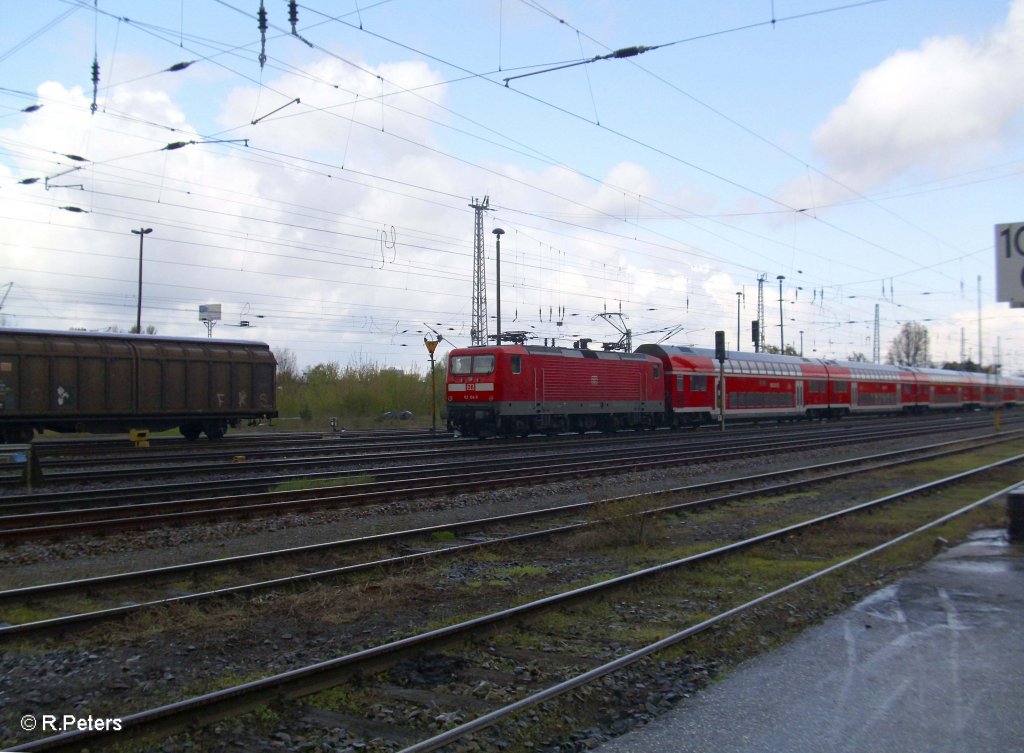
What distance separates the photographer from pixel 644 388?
34.5 metres

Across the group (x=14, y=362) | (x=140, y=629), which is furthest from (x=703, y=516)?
(x=14, y=362)

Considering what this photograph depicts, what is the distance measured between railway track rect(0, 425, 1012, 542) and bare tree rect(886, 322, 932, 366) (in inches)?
4129

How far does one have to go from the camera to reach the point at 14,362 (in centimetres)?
2261

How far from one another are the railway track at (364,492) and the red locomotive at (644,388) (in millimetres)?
4121

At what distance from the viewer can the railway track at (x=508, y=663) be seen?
4934mm

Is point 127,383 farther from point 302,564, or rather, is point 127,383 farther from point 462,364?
point 302,564

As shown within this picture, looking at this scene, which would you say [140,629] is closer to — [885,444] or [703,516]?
[703,516]

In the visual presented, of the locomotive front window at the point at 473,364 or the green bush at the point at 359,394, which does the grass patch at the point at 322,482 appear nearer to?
the locomotive front window at the point at 473,364

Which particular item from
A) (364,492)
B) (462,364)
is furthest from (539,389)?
(364,492)

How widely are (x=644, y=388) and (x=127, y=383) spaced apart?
758 inches

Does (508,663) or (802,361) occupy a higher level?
(802,361)

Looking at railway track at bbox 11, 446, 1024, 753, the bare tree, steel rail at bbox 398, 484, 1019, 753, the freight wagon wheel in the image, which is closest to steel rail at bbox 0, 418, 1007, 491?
the freight wagon wheel

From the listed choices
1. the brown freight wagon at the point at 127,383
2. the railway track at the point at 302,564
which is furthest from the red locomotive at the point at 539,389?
the railway track at the point at 302,564

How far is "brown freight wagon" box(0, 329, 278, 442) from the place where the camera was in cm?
2292
